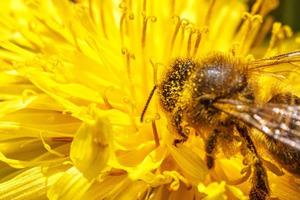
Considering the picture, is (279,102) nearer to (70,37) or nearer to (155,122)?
(155,122)

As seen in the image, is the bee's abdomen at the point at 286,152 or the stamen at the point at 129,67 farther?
the stamen at the point at 129,67

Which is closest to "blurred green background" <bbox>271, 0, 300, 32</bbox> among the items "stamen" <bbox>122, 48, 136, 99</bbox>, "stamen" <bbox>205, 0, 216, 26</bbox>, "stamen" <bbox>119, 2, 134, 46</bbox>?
"stamen" <bbox>205, 0, 216, 26</bbox>

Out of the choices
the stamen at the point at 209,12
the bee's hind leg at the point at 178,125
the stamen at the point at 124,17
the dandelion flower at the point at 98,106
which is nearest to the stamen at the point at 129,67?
the dandelion flower at the point at 98,106

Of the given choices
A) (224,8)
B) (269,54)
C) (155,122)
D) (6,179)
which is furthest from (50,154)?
(224,8)

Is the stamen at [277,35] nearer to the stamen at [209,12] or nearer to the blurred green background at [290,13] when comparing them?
the stamen at [209,12]

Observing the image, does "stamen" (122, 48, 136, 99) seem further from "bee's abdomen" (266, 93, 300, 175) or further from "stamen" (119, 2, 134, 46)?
"bee's abdomen" (266, 93, 300, 175)

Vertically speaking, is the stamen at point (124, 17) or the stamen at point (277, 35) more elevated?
the stamen at point (124, 17)

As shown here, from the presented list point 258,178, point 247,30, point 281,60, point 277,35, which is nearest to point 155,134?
point 258,178
